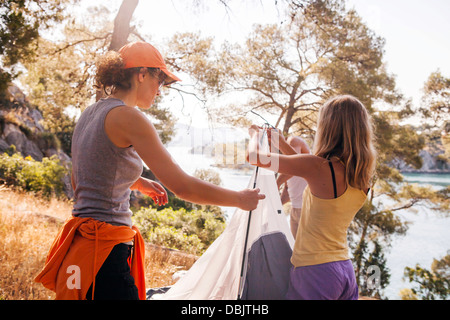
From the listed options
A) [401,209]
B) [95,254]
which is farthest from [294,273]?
[401,209]

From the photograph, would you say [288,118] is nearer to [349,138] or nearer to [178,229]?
[178,229]

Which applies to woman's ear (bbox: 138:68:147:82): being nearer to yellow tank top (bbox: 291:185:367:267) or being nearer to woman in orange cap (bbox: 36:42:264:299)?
woman in orange cap (bbox: 36:42:264:299)

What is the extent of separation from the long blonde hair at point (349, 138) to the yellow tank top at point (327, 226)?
0.09 metres

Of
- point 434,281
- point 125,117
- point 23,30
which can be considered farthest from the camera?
point 434,281

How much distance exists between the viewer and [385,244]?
50.4 ft

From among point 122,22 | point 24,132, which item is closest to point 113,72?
point 122,22

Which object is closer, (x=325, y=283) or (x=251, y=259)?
(x=325, y=283)

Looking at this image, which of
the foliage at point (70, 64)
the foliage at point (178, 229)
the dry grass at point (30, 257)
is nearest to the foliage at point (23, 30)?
the foliage at point (70, 64)

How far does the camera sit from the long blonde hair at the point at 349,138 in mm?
1499

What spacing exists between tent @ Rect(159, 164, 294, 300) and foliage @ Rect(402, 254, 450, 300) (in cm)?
1433

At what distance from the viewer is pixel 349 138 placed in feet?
5.03

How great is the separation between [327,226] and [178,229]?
565 centimetres

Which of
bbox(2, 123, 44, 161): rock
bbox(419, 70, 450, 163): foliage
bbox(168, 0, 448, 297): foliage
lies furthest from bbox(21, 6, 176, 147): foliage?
bbox(419, 70, 450, 163): foliage
